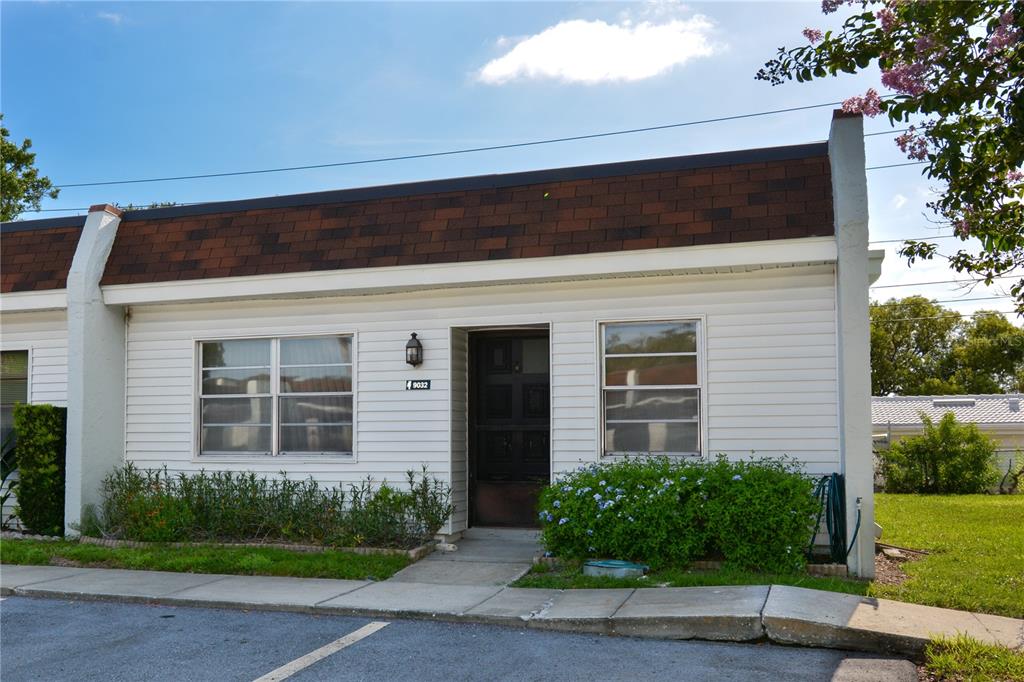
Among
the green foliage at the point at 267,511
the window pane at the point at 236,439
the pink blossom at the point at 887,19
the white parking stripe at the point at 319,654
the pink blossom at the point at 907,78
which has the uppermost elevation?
the pink blossom at the point at 887,19

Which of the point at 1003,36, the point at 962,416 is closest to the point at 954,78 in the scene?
the point at 1003,36

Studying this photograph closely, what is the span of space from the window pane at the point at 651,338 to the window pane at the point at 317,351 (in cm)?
310

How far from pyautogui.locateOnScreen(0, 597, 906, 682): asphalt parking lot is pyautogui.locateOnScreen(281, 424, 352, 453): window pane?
3240 millimetres

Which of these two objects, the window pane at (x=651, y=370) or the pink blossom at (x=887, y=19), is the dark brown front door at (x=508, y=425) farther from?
the pink blossom at (x=887, y=19)

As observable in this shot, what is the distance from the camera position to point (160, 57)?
15188 millimetres

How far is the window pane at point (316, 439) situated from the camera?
412 inches

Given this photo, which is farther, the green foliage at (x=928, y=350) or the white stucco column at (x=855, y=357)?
the green foliage at (x=928, y=350)

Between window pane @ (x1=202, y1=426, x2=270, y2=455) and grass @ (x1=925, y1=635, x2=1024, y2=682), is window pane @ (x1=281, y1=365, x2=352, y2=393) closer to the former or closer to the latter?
window pane @ (x1=202, y1=426, x2=270, y2=455)

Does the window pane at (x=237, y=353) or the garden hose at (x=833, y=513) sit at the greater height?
the window pane at (x=237, y=353)

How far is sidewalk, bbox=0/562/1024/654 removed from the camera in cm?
621

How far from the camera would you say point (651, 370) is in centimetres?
942

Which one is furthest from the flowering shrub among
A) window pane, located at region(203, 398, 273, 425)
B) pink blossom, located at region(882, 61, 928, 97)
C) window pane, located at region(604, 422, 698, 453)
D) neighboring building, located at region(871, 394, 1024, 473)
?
neighboring building, located at region(871, 394, 1024, 473)

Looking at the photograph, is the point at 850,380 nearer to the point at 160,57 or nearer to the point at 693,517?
the point at 693,517

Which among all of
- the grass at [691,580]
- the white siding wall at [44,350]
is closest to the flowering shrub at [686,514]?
the grass at [691,580]
